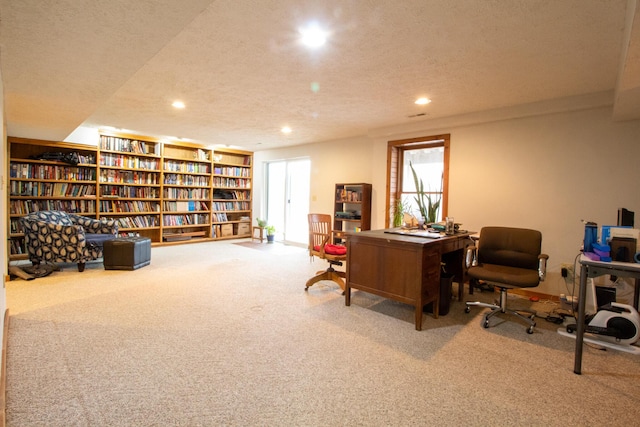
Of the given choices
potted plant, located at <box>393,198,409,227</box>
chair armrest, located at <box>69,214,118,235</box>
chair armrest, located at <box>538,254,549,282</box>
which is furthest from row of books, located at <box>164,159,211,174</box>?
chair armrest, located at <box>538,254,549,282</box>

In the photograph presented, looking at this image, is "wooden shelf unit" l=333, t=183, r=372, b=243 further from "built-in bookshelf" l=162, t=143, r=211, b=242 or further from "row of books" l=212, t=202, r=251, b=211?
"built-in bookshelf" l=162, t=143, r=211, b=242

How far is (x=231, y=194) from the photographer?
7.91m

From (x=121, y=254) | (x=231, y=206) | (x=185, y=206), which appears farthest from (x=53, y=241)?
(x=231, y=206)

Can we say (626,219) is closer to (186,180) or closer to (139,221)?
(186,180)

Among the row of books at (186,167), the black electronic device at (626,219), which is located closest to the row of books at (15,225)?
the row of books at (186,167)

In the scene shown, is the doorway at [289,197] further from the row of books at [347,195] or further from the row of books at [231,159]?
the row of books at [347,195]

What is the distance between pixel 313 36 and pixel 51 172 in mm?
5668

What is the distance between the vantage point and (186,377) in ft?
6.23

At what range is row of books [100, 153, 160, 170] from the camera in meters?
5.93

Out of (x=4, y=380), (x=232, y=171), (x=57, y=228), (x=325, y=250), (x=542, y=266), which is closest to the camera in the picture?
(x=4, y=380)

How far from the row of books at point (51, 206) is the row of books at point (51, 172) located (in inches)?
16.5

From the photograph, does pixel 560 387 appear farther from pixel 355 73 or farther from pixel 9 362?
pixel 9 362

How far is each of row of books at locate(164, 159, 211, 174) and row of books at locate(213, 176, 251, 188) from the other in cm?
32

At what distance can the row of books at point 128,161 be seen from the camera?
593cm
